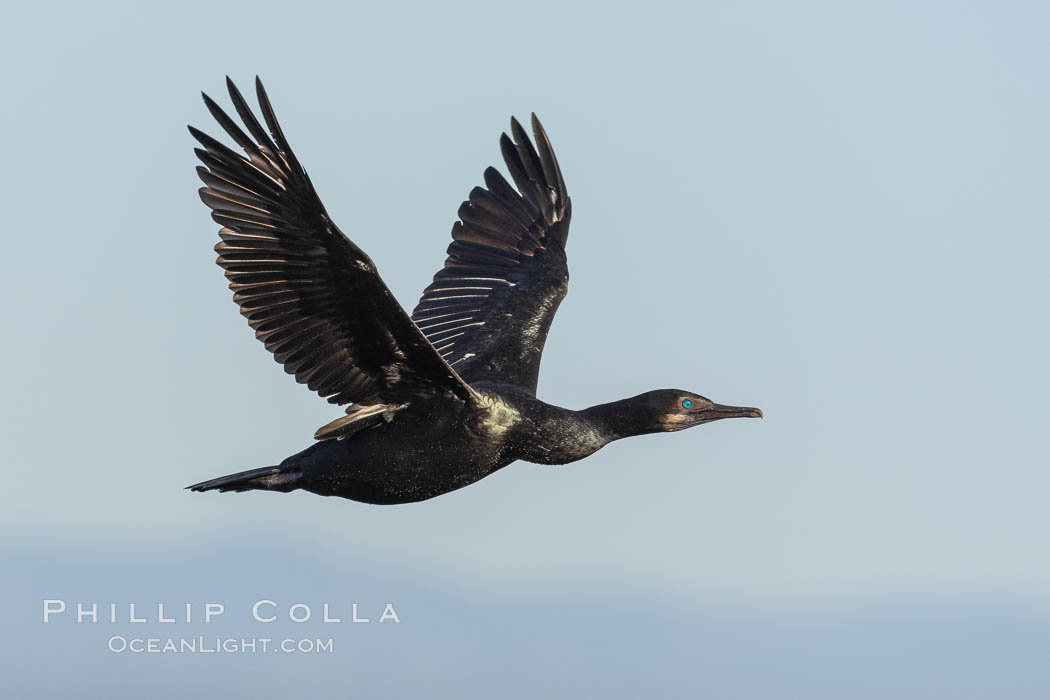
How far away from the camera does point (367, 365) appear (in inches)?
412

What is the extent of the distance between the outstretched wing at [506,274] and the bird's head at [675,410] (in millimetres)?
1432

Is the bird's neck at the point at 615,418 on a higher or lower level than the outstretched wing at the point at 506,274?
lower

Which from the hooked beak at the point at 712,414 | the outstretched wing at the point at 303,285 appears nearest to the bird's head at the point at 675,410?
the hooked beak at the point at 712,414

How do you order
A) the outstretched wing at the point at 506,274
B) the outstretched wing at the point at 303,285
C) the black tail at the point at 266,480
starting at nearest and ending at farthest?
the outstretched wing at the point at 303,285
the black tail at the point at 266,480
the outstretched wing at the point at 506,274

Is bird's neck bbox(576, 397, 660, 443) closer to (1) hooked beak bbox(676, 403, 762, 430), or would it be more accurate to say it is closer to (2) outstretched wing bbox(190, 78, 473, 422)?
(1) hooked beak bbox(676, 403, 762, 430)

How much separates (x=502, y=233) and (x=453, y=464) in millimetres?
3450

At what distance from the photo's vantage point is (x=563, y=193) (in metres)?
14.0

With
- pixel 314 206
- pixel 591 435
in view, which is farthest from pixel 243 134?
pixel 591 435

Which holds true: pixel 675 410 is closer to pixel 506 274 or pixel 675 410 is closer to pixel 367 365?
pixel 367 365

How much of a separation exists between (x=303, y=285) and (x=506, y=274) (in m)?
3.64

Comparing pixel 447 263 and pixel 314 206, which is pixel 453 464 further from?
pixel 447 263

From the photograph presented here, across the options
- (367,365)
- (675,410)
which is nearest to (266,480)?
(367,365)

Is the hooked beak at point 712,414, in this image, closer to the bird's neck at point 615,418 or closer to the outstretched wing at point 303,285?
the bird's neck at point 615,418

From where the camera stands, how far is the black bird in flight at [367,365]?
9.70 meters
